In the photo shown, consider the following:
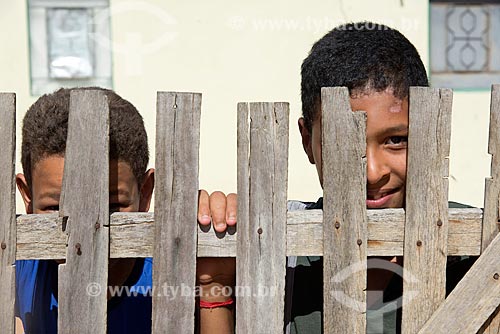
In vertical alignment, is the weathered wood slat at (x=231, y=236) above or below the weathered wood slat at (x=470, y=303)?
above

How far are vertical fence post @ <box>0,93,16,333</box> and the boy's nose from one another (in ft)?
3.17

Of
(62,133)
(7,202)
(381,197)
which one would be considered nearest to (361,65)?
(381,197)

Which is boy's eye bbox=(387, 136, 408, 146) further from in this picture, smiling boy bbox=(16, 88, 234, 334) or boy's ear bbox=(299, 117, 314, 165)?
smiling boy bbox=(16, 88, 234, 334)

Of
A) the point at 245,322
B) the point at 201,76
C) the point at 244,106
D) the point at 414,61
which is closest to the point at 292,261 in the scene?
the point at 245,322

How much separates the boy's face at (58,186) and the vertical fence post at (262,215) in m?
0.42

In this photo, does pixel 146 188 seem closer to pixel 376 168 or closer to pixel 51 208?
pixel 51 208

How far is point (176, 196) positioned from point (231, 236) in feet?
0.57

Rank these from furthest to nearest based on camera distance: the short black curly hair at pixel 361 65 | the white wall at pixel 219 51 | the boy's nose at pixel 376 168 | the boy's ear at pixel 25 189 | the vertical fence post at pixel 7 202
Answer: the white wall at pixel 219 51, the boy's ear at pixel 25 189, the short black curly hair at pixel 361 65, the boy's nose at pixel 376 168, the vertical fence post at pixel 7 202

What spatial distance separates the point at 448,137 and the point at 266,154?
0.46m

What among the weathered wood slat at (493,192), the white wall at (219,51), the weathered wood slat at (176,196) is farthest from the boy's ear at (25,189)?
the white wall at (219,51)

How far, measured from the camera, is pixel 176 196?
6.34 feet

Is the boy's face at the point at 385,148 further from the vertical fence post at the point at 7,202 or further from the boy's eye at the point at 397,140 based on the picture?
the vertical fence post at the point at 7,202

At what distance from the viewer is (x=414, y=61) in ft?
7.91

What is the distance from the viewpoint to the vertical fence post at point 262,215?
1.92 meters
